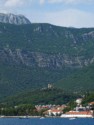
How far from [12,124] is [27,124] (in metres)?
5.91

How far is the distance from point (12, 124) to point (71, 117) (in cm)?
4988

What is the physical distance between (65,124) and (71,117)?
50.7 m

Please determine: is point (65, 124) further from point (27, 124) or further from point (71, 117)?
point (71, 117)

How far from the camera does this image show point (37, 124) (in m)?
156

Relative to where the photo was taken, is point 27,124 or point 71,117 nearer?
point 27,124

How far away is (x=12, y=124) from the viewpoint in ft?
502

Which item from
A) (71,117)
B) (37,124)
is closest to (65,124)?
(37,124)

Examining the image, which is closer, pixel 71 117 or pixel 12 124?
pixel 12 124

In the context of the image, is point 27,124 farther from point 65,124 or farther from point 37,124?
point 65,124

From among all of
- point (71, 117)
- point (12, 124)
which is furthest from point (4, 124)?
point (71, 117)

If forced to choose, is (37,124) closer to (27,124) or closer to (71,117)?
(27,124)

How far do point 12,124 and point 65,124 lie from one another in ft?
45.3

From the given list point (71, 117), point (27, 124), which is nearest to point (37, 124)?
point (27, 124)

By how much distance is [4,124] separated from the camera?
503ft
